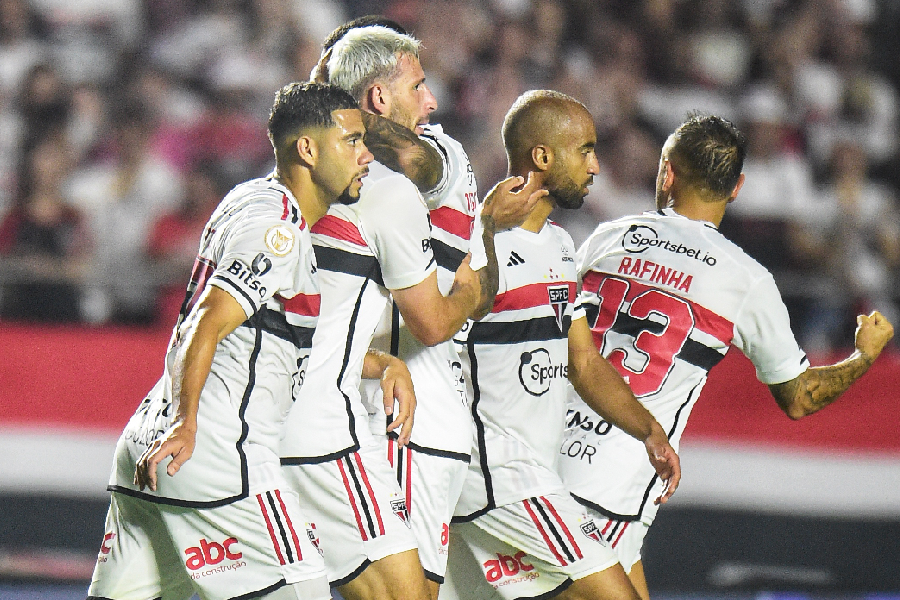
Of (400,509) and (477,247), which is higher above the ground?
(477,247)

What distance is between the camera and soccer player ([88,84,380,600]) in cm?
296

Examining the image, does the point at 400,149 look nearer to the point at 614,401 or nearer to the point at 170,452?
the point at 614,401

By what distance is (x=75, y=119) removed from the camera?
8.20 metres

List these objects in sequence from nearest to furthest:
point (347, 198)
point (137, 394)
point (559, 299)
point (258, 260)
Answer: point (258, 260) < point (347, 198) < point (559, 299) < point (137, 394)

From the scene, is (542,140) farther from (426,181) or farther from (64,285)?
(64,285)

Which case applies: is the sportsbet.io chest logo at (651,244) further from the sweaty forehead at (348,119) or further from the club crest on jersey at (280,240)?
the club crest on jersey at (280,240)

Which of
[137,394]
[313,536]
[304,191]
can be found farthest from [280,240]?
[137,394]

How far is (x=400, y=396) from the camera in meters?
3.43

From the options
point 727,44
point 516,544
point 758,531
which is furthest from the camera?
point 727,44

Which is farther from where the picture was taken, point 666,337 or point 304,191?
point 666,337

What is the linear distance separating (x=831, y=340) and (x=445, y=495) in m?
4.44

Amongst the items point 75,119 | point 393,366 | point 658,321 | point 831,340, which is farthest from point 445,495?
point 75,119

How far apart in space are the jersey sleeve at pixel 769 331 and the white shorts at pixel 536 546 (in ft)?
2.72

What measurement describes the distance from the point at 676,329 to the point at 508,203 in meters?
0.78
